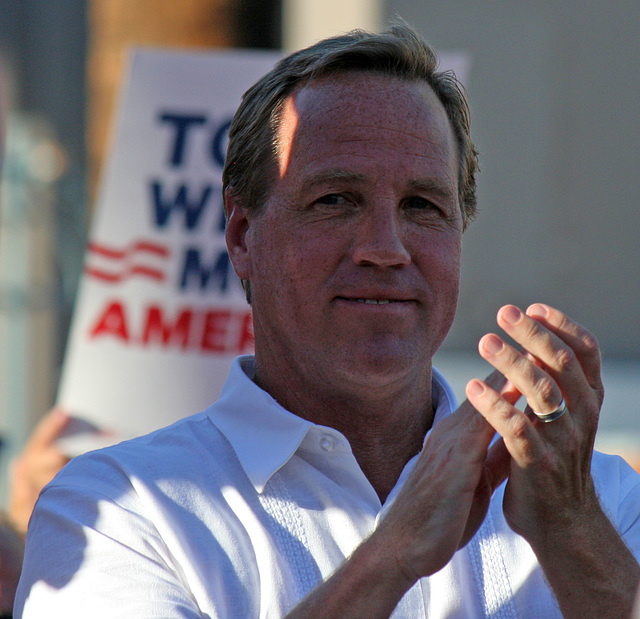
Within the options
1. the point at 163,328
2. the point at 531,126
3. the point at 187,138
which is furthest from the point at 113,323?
the point at 531,126

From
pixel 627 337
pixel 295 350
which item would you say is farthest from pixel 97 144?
pixel 295 350

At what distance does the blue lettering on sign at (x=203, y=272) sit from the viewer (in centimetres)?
353

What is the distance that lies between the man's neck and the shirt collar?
64mm

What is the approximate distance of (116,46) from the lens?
20.0 feet

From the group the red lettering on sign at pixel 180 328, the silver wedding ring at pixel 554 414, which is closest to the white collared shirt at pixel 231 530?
the silver wedding ring at pixel 554 414

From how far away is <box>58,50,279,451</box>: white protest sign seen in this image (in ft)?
11.5

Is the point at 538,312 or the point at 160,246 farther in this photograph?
the point at 160,246

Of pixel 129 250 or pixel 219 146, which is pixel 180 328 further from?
pixel 219 146

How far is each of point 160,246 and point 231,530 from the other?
5.88 ft

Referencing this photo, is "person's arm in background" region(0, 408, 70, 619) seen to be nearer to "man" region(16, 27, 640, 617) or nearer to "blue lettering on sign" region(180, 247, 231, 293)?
"blue lettering on sign" region(180, 247, 231, 293)

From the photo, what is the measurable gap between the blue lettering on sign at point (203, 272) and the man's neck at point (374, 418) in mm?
1397

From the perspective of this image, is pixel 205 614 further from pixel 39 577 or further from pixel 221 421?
pixel 221 421

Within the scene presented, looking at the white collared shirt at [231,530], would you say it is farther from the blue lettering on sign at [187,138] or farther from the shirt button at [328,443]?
the blue lettering on sign at [187,138]

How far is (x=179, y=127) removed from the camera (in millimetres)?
3566
